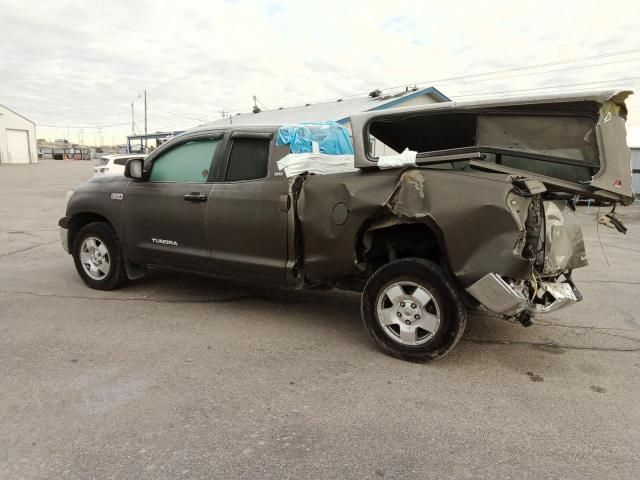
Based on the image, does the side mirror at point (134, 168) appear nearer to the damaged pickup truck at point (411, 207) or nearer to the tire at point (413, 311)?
the damaged pickup truck at point (411, 207)

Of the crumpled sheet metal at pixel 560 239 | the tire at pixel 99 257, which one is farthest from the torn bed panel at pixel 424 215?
the tire at pixel 99 257

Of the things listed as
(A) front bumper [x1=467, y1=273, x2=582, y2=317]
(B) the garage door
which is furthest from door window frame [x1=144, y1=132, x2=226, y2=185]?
(B) the garage door

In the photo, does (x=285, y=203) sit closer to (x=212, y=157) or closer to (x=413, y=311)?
(x=212, y=157)

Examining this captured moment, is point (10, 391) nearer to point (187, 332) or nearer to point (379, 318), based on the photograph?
point (187, 332)

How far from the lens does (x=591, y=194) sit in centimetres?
351

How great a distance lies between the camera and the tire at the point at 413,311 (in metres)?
3.70

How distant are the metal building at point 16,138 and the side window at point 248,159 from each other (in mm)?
60552

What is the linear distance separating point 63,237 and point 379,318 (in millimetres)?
4237

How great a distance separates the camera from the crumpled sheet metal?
362 cm

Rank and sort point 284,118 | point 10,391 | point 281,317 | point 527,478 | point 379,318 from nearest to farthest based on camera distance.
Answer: point 527,478 < point 10,391 < point 379,318 < point 281,317 < point 284,118

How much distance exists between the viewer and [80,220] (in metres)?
5.93

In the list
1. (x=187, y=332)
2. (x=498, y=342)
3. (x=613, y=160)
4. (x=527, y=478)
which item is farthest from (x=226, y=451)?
(x=613, y=160)

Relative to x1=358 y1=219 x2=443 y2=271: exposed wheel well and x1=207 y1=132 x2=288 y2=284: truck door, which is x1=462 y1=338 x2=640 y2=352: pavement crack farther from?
x1=207 y1=132 x2=288 y2=284: truck door

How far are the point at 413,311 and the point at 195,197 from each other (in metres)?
2.41
